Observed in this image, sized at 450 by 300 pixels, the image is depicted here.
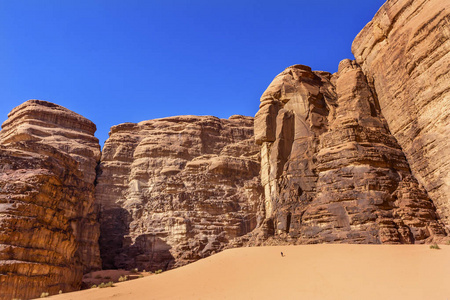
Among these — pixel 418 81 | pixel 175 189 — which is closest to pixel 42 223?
pixel 175 189

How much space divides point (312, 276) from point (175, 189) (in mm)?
28159

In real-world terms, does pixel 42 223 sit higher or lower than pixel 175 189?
lower

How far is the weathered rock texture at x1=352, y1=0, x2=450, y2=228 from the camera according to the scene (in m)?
18.3

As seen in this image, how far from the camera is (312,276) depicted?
1259 cm

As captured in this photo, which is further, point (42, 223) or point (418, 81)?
point (418, 81)

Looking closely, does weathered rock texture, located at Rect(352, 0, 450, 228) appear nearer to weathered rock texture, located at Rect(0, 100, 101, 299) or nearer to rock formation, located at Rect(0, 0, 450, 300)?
rock formation, located at Rect(0, 0, 450, 300)

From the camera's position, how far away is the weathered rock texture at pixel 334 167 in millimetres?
17547

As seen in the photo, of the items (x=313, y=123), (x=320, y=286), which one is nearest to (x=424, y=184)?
(x=313, y=123)

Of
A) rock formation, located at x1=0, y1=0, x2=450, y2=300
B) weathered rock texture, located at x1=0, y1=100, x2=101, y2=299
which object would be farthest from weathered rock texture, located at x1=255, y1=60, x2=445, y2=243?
weathered rock texture, located at x1=0, y1=100, x2=101, y2=299

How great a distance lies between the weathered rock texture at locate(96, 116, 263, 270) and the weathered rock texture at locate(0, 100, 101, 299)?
17.4 feet

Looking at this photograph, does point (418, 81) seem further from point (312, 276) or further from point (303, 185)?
point (312, 276)

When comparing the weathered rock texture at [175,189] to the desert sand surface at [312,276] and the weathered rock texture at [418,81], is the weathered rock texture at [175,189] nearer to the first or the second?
the desert sand surface at [312,276]

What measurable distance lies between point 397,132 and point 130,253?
87.7 ft

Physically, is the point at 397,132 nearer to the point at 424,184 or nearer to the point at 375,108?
the point at 375,108
